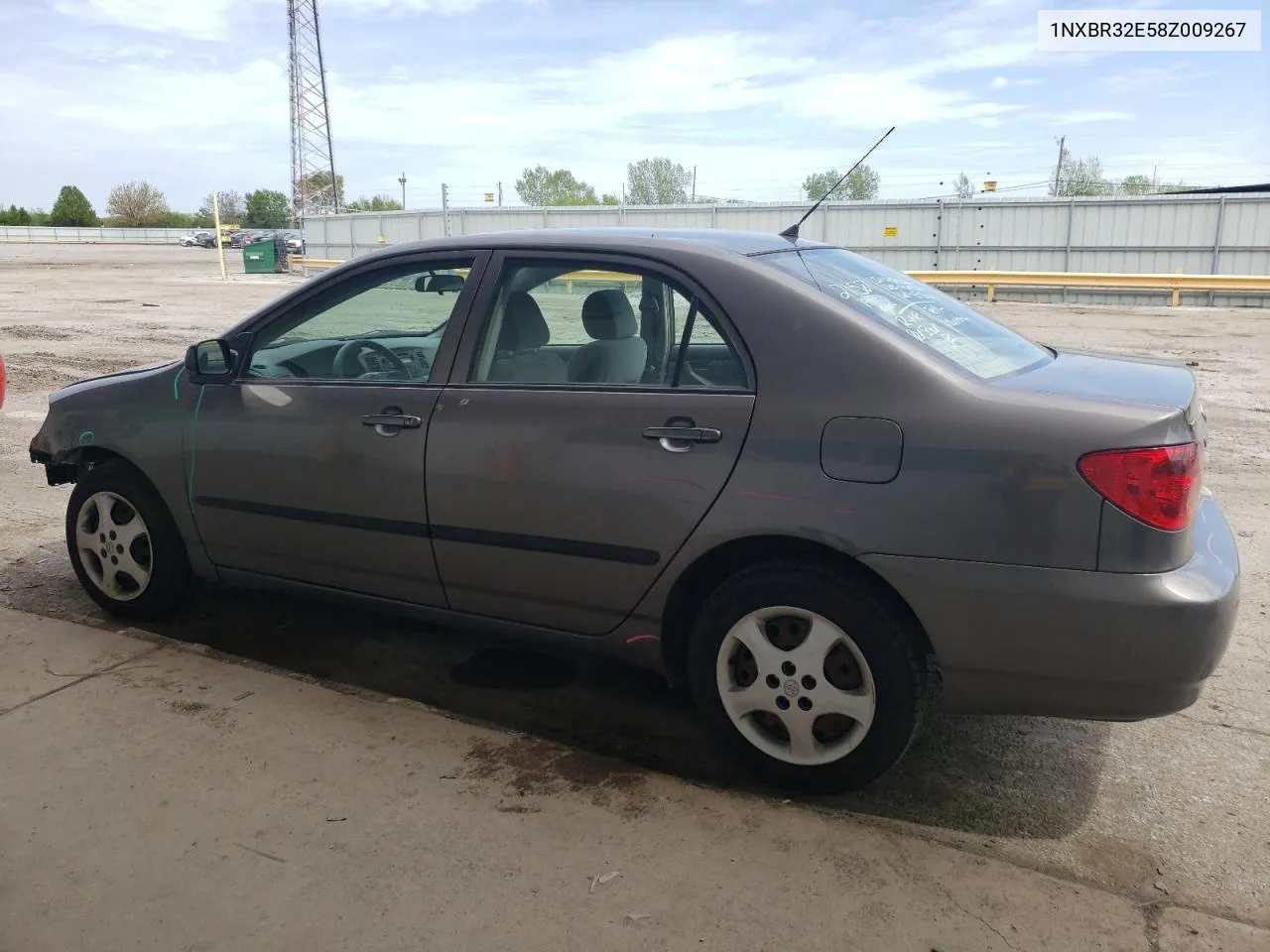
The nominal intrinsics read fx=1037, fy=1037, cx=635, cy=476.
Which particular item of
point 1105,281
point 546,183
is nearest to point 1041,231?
point 1105,281

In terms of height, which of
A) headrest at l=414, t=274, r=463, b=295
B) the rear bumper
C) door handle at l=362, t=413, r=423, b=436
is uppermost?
headrest at l=414, t=274, r=463, b=295

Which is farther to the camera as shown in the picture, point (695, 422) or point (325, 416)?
point (325, 416)

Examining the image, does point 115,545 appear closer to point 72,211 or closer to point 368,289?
point 368,289

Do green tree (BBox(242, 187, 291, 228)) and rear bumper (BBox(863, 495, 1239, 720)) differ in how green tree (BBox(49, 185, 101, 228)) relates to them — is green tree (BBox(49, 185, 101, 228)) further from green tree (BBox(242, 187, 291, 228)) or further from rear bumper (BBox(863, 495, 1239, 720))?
rear bumper (BBox(863, 495, 1239, 720))

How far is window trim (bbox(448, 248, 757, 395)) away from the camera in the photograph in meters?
2.98

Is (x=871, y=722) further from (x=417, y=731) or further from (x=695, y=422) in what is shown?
(x=417, y=731)

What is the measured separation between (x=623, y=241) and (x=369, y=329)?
1.09 m

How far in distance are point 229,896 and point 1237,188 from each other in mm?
36743

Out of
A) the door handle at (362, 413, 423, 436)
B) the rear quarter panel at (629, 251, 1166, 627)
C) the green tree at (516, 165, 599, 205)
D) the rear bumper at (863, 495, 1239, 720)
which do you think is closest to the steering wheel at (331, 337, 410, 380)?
the door handle at (362, 413, 423, 436)

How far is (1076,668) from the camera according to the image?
8.54 feet

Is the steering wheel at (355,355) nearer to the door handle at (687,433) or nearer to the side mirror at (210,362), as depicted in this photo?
the side mirror at (210,362)

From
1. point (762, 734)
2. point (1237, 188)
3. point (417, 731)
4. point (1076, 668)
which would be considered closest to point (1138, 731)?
point (1076, 668)

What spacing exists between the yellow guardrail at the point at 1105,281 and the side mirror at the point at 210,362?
20.5 meters

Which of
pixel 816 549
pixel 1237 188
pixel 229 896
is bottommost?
pixel 229 896
